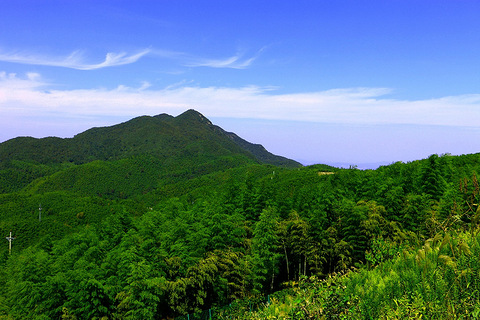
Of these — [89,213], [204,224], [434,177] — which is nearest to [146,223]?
[204,224]

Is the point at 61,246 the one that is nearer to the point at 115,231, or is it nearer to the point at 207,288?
the point at 115,231

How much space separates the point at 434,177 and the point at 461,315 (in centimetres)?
2783

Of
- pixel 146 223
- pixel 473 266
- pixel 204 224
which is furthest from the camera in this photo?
pixel 146 223

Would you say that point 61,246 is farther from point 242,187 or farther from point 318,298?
point 318,298

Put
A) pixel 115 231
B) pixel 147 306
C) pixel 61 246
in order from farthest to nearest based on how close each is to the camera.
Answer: pixel 115 231 → pixel 61 246 → pixel 147 306

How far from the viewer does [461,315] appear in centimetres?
313

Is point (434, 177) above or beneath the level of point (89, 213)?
above

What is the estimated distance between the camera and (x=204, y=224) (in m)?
24.4

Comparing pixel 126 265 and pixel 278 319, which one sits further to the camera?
pixel 126 265

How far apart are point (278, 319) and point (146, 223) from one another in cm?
2503

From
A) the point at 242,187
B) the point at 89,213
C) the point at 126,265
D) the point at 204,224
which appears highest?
the point at 242,187

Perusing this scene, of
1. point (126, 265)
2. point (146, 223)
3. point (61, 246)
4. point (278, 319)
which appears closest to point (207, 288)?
point (126, 265)

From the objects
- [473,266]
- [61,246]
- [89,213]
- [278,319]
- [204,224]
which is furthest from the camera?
[89,213]

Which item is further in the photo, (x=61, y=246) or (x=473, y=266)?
(x=61, y=246)
